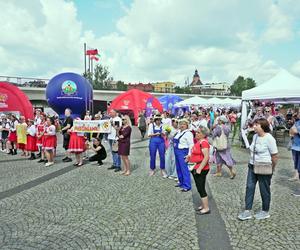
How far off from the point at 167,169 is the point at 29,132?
587 cm

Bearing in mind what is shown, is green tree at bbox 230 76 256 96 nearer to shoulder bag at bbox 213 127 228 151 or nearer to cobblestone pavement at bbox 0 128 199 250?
shoulder bag at bbox 213 127 228 151

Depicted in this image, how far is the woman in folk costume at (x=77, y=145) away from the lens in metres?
9.48

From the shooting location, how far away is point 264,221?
4730 millimetres

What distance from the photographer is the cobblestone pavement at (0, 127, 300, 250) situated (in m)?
4.08

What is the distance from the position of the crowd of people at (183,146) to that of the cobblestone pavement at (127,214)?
379 mm

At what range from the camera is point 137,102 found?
26.3 metres

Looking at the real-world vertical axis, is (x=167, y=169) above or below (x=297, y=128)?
below

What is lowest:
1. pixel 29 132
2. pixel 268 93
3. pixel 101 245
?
pixel 101 245

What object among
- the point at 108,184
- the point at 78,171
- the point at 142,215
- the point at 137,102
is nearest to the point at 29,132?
the point at 78,171

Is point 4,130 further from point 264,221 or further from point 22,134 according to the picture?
point 264,221

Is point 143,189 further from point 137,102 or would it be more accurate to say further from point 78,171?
point 137,102

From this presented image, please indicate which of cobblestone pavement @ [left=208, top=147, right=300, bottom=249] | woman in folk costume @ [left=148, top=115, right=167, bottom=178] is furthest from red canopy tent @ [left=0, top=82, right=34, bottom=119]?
cobblestone pavement @ [left=208, top=147, right=300, bottom=249]

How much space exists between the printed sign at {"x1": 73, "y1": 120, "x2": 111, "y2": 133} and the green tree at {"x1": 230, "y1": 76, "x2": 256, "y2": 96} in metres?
95.5

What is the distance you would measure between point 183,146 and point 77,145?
Answer: 4268 mm
